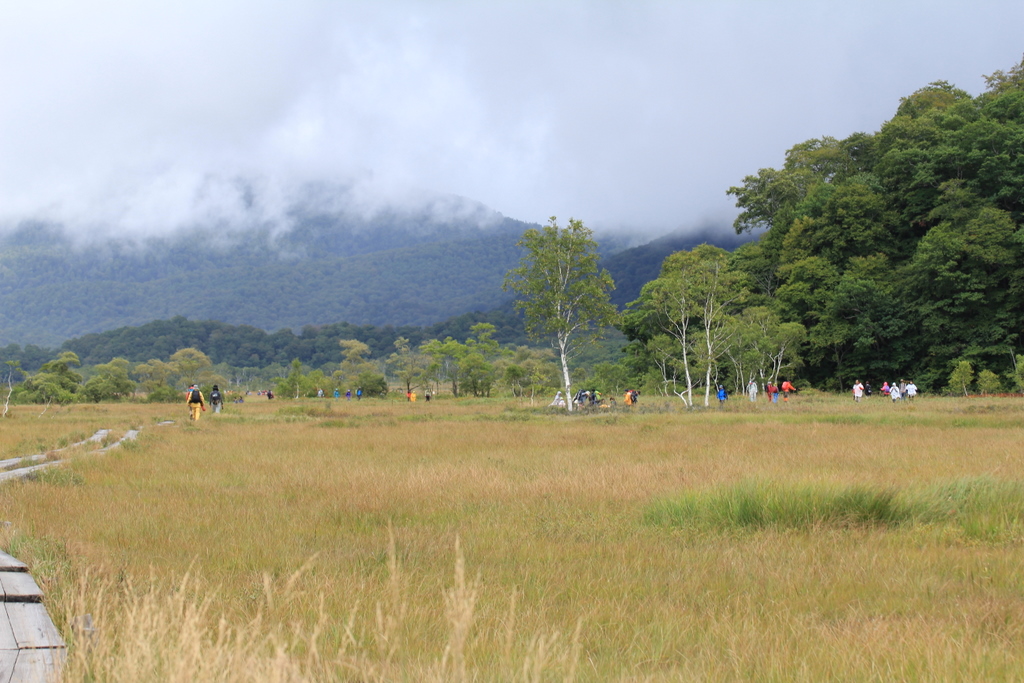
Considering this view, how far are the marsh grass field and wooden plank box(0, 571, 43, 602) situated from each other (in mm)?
122

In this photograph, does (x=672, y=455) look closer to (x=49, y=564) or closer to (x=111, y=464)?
(x=111, y=464)

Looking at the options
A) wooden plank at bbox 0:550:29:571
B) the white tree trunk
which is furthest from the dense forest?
wooden plank at bbox 0:550:29:571

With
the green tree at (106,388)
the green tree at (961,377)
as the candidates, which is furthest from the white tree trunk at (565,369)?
the green tree at (106,388)

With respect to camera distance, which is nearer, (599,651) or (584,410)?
(599,651)

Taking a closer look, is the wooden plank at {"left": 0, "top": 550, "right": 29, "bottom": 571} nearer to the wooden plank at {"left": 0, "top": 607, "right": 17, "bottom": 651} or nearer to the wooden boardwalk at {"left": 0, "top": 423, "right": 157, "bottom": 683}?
the wooden boardwalk at {"left": 0, "top": 423, "right": 157, "bottom": 683}

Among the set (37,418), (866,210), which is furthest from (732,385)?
(37,418)

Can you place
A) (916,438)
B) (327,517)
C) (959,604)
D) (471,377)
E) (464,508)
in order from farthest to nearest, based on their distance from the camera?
(471,377) → (916,438) → (464,508) → (327,517) → (959,604)

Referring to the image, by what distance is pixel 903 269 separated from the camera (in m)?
60.0

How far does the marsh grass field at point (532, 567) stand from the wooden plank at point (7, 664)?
0.31 metres

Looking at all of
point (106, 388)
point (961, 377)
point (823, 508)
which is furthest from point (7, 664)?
point (106, 388)

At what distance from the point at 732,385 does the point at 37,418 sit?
174 feet

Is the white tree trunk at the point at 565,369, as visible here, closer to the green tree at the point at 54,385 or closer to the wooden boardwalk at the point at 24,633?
the wooden boardwalk at the point at 24,633

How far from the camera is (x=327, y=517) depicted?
8875mm

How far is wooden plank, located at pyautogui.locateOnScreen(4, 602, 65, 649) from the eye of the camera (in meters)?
4.37
